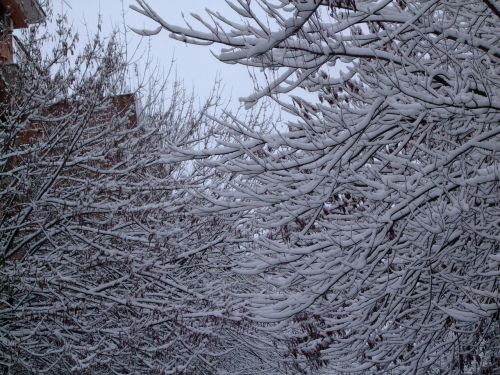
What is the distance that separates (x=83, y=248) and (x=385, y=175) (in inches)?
188

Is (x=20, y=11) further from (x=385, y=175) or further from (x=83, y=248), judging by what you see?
(x=385, y=175)

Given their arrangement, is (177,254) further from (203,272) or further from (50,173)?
(50,173)

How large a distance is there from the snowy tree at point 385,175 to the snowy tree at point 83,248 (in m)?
2.95

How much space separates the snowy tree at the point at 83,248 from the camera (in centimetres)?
780

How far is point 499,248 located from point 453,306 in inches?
28.9

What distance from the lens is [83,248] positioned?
27.1ft

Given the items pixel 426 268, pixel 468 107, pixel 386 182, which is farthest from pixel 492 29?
pixel 426 268

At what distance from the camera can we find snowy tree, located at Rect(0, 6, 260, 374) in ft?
25.6

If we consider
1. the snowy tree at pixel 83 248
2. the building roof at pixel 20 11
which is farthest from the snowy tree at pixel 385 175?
the building roof at pixel 20 11

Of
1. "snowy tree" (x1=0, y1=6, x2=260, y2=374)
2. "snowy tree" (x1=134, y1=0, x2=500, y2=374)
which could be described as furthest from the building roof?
"snowy tree" (x1=134, y1=0, x2=500, y2=374)

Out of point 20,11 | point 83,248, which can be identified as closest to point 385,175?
point 83,248

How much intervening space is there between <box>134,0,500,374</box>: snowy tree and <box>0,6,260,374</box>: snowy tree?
295 cm

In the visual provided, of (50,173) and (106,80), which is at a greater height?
(106,80)

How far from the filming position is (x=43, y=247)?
28.9 feet
